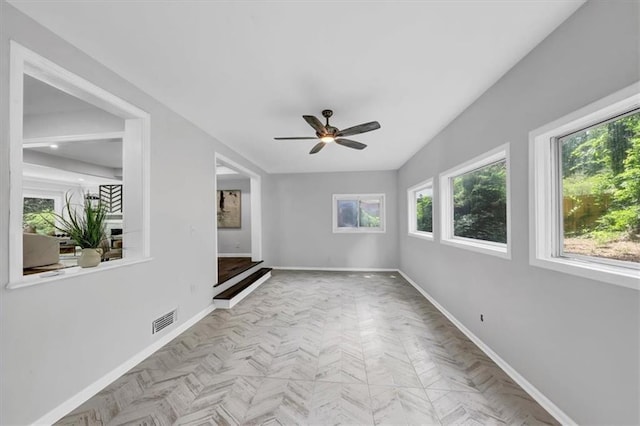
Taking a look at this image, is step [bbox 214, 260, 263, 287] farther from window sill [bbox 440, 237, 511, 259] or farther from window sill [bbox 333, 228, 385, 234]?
window sill [bbox 440, 237, 511, 259]

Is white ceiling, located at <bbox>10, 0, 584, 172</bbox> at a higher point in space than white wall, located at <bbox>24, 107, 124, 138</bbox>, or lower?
higher

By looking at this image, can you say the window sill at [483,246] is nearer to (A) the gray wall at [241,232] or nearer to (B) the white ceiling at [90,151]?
(B) the white ceiling at [90,151]

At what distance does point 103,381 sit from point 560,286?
348 cm

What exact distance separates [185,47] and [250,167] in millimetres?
3457

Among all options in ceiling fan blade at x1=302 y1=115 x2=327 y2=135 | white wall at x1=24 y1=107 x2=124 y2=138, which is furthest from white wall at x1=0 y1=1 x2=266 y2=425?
ceiling fan blade at x1=302 y1=115 x2=327 y2=135

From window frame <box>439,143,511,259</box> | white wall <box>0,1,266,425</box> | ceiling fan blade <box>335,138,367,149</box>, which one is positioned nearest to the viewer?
white wall <box>0,1,266,425</box>

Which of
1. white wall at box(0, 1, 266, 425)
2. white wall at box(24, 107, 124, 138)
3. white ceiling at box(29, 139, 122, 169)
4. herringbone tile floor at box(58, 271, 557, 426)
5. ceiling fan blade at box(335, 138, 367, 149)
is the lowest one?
herringbone tile floor at box(58, 271, 557, 426)

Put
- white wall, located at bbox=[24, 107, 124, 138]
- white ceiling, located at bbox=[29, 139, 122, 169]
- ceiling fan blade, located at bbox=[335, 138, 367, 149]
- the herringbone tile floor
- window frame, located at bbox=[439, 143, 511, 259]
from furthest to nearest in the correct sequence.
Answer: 1. white ceiling, located at bbox=[29, 139, 122, 169]
2. ceiling fan blade, located at bbox=[335, 138, 367, 149]
3. white wall, located at bbox=[24, 107, 124, 138]
4. window frame, located at bbox=[439, 143, 511, 259]
5. the herringbone tile floor

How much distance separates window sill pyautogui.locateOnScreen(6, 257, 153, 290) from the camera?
4.80ft

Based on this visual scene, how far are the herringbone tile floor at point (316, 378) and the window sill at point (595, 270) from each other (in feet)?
3.33

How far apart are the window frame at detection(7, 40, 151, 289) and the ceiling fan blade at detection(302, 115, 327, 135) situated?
1611 mm

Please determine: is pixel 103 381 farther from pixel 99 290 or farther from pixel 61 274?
pixel 61 274

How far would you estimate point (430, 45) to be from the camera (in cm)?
176

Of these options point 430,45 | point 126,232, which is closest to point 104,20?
point 126,232
